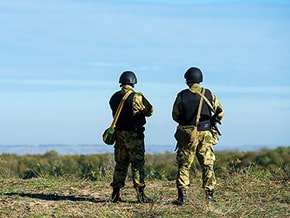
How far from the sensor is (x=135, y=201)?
12.6 m

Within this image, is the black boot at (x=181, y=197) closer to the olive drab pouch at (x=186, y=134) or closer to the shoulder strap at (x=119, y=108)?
the olive drab pouch at (x=186, y=134)

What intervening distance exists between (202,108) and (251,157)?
22.0m

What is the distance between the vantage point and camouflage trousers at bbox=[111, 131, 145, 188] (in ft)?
40.2

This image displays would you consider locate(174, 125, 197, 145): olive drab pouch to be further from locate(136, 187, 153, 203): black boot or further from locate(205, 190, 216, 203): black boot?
locate(136, 187, 153, 203): black boot

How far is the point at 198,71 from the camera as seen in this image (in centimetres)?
1202

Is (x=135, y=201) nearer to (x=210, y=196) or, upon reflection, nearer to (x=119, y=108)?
(x=210, y=196)

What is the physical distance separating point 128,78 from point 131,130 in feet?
2.69

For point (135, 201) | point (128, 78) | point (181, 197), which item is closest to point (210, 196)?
point (181, 197)

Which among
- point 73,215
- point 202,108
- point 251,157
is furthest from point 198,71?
point 251,157

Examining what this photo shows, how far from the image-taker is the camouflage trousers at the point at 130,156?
40.2ft

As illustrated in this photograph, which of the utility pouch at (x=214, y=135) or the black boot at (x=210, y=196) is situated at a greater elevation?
the utility pouch at (x=214, y=135)

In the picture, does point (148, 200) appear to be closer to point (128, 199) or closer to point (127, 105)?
point (128, 199)

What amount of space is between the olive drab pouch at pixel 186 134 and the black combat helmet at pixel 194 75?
72 cm

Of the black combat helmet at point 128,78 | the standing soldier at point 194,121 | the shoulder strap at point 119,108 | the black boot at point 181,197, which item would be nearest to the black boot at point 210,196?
the standing soldier at point 194,121
